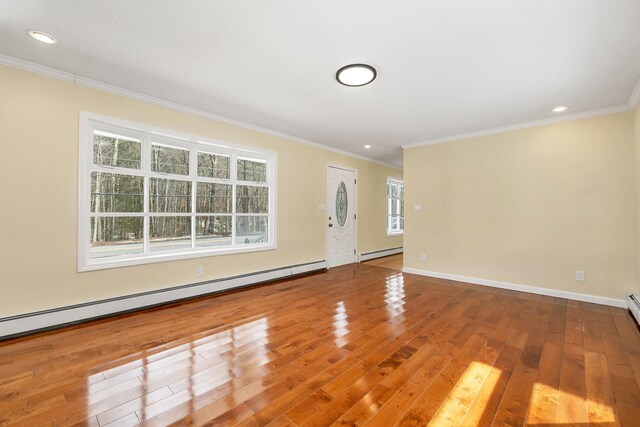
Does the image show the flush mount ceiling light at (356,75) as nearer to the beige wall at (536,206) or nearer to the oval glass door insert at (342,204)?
the beige wall at (536,206)

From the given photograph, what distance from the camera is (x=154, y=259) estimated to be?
10.9 feet

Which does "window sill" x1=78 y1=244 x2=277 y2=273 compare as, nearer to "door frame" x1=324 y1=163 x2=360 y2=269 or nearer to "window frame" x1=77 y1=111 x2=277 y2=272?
"window frame" x1=77 y1=111 x2=277 y2=272

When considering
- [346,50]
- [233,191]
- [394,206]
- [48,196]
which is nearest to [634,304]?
[346,50]

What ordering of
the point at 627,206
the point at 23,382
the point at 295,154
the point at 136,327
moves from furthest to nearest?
1. the point at 295,154
2. the point at 627,206
3. the point at 136,327
4. the point at 23,382

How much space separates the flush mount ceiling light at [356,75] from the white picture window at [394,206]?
189 inches

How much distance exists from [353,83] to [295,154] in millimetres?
2334

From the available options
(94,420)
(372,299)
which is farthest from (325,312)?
(94,420)

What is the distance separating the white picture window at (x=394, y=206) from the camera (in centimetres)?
745

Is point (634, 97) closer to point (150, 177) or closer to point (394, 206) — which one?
point (394, 206)

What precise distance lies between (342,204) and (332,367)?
4206 mm

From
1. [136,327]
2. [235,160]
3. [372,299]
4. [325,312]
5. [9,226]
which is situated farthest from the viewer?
[235,160]

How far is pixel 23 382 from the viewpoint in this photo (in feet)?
6.01

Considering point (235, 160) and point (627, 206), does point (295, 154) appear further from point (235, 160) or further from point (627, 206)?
point (627, 206)

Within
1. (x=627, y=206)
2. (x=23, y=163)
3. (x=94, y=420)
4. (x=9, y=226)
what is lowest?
(x=94, y=420)
